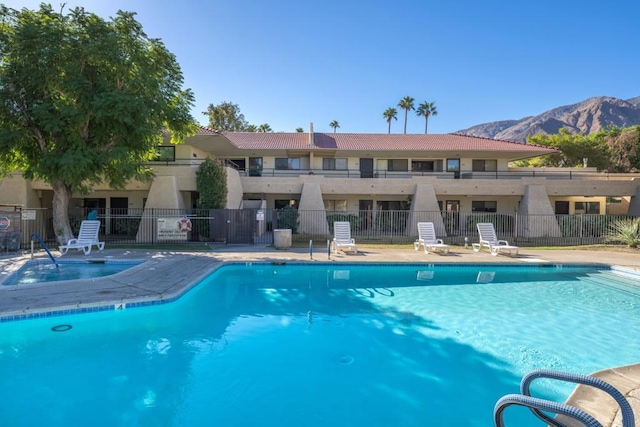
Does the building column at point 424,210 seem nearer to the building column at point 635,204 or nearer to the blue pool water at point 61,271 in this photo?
the building column at point 635,204

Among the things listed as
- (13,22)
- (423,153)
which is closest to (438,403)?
(13,22)

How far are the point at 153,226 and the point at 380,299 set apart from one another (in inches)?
547

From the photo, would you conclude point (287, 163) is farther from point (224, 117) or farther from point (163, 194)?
point (224, 117)

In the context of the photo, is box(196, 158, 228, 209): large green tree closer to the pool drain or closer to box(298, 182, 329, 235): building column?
box(298, 182, 329, 235): building column

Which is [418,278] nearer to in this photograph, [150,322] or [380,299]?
[380,299]

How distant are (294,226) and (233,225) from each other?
485cm

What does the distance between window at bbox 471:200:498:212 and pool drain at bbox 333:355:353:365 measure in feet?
81.9

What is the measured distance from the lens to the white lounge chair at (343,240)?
617 inches

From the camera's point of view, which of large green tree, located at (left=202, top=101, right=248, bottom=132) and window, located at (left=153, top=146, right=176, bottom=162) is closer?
window, located at (left=153, top=146, right=176, bottom=162)

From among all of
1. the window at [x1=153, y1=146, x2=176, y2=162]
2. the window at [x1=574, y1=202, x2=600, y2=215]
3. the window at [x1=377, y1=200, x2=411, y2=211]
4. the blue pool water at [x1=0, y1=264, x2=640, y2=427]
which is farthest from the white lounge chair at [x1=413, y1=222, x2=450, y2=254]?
the window at [x1=574, y1=202, x2=600, y2=215]

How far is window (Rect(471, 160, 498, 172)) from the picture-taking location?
28.6m

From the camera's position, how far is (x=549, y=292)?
10.3 m

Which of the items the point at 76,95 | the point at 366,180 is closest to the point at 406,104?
the point at 366,180

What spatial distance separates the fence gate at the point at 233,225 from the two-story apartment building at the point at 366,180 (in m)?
1.92
